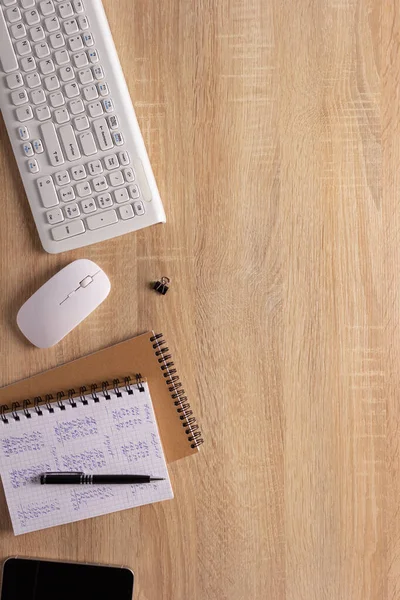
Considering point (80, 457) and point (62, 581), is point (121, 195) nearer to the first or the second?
point (80, 457)

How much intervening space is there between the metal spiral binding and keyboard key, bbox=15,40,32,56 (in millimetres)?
389

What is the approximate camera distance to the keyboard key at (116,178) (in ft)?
2.53

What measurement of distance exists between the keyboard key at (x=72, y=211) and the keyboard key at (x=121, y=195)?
0.05 metres

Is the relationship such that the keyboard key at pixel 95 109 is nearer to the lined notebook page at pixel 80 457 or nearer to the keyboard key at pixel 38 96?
the keyboard key at pixel 38 96

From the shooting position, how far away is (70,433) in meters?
0.81

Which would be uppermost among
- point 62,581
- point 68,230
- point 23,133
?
point 23,133

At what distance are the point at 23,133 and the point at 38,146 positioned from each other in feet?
0.08

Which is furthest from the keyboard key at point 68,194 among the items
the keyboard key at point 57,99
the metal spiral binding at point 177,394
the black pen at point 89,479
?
the black pen at point 89,479

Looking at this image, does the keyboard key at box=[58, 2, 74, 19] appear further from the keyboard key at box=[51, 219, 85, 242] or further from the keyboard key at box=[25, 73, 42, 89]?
the keyboard key at box=[51, 219, 85, 242]

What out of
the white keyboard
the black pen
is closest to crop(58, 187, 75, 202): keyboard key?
the white keyboard

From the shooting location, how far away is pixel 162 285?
31.8 inches

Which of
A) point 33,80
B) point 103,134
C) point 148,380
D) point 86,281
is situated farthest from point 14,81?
point 148,380

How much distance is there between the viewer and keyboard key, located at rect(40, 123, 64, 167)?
774mm

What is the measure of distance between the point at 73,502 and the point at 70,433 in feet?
0.29
